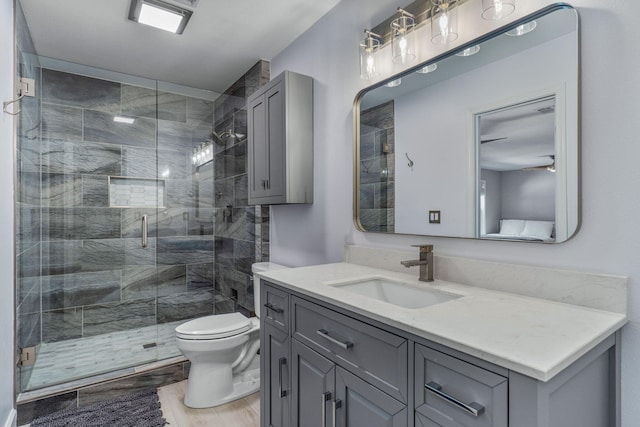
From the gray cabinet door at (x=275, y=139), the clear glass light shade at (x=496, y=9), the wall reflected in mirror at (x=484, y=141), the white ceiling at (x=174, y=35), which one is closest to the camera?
the wall reflected in mirror at (x=484, y=141)

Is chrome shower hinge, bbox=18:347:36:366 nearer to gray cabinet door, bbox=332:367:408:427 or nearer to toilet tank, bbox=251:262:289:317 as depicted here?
toilet tank, bbox=251:262:289:317

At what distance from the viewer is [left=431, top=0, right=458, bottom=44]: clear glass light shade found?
1.43m

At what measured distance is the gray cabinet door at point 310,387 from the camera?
48.3 inches

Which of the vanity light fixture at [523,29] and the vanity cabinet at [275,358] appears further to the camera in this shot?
the vanity cabinet at [275,358]

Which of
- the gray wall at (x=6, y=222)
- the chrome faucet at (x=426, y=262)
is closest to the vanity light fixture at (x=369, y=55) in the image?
the chrome faucet at (x=426, y=262)

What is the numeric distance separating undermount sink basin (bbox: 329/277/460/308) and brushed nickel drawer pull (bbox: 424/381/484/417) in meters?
0.47

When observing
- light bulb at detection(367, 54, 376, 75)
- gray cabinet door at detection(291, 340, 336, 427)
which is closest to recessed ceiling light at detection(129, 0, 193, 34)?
light bulb at detection(367, 54, 376, 75)

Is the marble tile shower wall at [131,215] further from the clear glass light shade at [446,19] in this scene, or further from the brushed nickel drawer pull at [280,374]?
the clear glass light shade at [446,19]

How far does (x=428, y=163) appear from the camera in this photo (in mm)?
1595

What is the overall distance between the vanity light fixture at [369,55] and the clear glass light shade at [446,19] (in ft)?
1.25

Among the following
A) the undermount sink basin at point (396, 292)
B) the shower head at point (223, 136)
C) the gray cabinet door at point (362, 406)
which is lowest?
the gray cabinet door at point (362, 406)

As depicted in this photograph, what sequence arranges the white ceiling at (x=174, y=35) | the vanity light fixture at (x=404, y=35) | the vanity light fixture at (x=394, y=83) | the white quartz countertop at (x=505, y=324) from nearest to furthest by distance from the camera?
the white quartz countertop at (x=505, y=324) → the vanity light fixture at (x=404, y=35) → the vanity light fixture at (x=394, y=83) → the white ceiling at (x=174, y=35)

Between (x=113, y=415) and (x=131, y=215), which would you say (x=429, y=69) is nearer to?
(x=113, y=415)

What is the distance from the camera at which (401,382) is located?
96 cm
